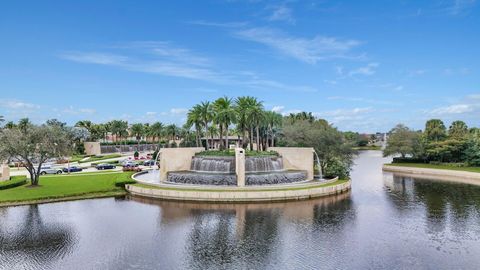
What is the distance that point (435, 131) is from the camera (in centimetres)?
8525

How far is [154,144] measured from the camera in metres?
139

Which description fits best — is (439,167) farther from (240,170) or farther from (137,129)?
(137,129)

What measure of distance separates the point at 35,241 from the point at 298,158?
35.7m

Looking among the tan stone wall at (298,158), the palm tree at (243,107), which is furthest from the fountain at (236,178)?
the palm tree at (243,107)

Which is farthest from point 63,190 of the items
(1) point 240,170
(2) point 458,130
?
(2) point 458,130

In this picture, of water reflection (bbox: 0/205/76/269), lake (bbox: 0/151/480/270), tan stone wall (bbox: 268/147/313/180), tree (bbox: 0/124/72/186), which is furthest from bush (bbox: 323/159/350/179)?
water reflection (bbox: 0/205/76/269)

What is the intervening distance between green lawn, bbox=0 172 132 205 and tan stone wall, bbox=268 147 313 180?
75.4ft

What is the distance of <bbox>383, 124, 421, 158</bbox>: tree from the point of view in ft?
268

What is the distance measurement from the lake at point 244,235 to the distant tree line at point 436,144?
38340 millimetres

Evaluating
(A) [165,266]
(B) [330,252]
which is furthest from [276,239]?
(A) [165,266]

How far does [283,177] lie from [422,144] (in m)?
49.3

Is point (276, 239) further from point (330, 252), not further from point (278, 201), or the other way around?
point (278, 201)

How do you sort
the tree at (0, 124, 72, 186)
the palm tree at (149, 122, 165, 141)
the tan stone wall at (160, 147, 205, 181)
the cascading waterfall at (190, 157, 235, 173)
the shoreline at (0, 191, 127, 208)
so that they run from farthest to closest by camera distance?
the palm tree at (149, 122, 165, 141) < the tan stone wall at (160, 147, 205, 181) < the cascading waterfall at (190, 157, 235, 173) < the tree at (0, 124, 72, 186) < the shoreline at (0, 191, 127, 208)

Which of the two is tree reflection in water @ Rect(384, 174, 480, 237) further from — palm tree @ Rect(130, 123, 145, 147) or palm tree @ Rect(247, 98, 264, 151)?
palm tree @ Rect(130, 123, 145, 147)
